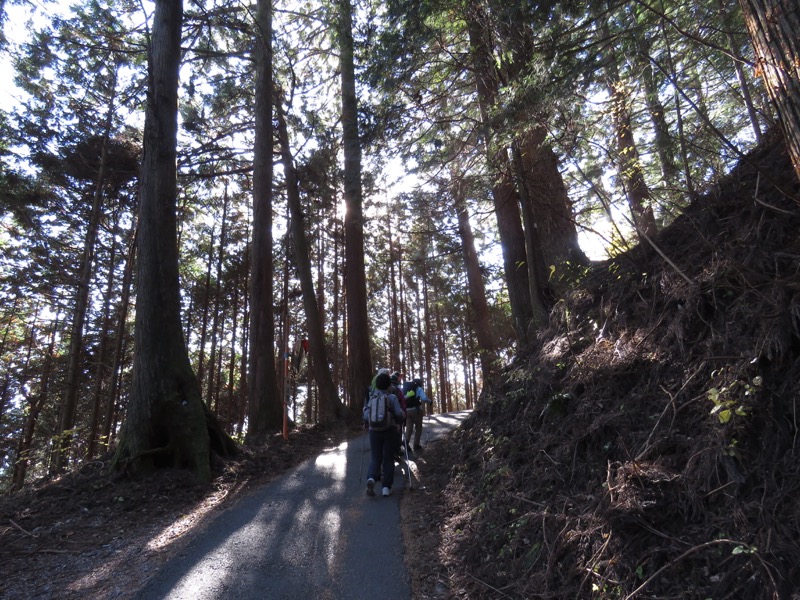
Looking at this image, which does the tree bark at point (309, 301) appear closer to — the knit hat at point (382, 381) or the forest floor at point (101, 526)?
the forest floor at point (101, 526)

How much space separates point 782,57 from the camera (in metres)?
2.60

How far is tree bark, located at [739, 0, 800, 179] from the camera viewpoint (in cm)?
254

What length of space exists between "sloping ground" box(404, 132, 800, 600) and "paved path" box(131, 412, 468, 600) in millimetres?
404

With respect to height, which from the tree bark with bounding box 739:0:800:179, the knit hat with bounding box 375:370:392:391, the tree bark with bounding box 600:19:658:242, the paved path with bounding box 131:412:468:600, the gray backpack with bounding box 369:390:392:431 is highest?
the tree bark with bounding box 600:19:658:242

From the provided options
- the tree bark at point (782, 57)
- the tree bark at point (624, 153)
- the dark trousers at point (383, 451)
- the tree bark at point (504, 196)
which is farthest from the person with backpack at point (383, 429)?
the tree bark at point (782, 57)

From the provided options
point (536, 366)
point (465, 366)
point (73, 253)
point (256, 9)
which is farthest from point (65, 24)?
point (465, 366)

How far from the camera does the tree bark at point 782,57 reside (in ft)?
8.34

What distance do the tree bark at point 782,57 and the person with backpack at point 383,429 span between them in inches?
217

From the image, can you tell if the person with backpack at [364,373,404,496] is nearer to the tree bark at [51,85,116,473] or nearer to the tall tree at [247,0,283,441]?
the tall tree at [247,0,283,441]

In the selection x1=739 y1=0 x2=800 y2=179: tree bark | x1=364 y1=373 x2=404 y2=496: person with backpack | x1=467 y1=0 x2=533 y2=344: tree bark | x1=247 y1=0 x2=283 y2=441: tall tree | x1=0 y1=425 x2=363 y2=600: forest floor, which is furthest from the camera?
x1=247 y1=0 x2=283 y2=441: tall tree

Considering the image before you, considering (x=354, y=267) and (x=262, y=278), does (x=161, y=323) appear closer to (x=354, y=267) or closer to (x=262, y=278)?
(x=262, y=278)

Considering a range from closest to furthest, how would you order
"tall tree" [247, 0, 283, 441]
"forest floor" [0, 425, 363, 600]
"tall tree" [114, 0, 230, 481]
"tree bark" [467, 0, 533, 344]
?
"forest floor" [0, 425, 363, 600] → "tall tree" [114, 0, 230, 481] → "tree bark" [467, 0, 533, 344] → "tall tree" [247, 0, 283, 441]

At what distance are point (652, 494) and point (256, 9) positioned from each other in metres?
15.8

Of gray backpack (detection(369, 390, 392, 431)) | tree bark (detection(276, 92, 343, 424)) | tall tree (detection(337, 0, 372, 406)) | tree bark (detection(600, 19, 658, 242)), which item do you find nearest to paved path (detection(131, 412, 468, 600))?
gray backpack (detection(369, 390, 392, 431))
